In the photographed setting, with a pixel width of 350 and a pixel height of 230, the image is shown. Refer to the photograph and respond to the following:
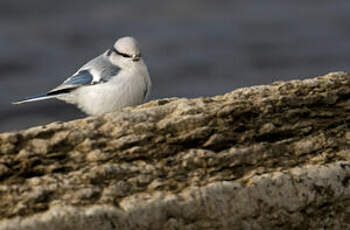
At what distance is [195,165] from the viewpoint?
5.61 metres

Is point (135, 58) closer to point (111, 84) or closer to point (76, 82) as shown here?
point (111, 84)

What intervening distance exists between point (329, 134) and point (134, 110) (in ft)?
4.20

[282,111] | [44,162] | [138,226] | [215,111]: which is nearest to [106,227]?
[138,226]

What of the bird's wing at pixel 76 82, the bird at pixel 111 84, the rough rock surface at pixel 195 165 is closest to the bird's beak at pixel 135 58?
the bird at pixel 111 84

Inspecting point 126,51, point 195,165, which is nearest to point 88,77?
point 126,51

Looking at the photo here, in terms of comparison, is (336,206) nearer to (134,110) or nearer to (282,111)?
(282,111)

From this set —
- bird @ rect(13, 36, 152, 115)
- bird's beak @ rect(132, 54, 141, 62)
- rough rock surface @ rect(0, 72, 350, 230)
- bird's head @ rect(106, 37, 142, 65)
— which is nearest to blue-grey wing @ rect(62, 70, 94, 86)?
bird @ rect(13, 36, 152, 115)

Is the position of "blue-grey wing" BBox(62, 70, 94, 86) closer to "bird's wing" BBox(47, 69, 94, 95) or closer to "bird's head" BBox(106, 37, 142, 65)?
"bird's wing" BBox(47, 69, 94, 95)

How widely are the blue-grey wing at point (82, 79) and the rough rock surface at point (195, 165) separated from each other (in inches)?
33.6

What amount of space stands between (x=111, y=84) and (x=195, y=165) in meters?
1.15

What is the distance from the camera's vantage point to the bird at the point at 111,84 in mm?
6465

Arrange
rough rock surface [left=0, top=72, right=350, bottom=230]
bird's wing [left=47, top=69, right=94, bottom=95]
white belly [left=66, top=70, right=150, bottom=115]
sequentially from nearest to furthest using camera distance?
rough rock surface [left=0, top=72, right=350, bottom=230]
white belly [left=66, top=70, right=150, bottom=115]
bird's wing [left=47, top=69, right=94, bottom=95]

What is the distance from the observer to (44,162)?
17.7 feet

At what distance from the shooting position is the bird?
6.46m
